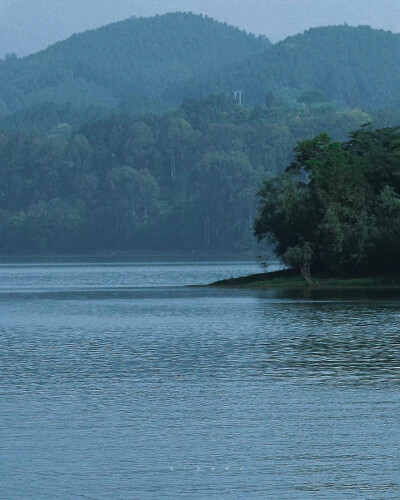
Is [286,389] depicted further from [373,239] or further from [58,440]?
[373,239]

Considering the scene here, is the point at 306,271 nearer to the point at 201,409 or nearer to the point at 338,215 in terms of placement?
the point at 338,215

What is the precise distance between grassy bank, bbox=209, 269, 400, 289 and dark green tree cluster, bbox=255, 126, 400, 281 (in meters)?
1.02

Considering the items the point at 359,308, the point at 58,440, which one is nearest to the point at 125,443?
the point at 58,440

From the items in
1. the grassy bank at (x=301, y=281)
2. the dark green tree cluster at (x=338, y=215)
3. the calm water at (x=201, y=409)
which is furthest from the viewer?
the grassy bank at (x=301, y=281)

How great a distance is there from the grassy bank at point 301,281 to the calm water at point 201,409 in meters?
36.8

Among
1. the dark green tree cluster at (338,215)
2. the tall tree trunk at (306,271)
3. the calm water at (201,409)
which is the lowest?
the calm water at (201,409)

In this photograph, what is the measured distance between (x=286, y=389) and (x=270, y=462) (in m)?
10.5

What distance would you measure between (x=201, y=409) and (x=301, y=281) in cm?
7246

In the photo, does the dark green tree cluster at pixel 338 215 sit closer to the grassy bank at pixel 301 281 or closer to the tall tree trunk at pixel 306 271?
the tall tree trunk at pixel 306 271

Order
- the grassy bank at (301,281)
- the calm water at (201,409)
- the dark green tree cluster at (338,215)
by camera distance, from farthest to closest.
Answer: the grassy bank at (301,281), the dark green tree cluster at (338,215), the calm water at (201,409)

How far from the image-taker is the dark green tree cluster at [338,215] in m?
93.8

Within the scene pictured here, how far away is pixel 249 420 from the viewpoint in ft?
85.1

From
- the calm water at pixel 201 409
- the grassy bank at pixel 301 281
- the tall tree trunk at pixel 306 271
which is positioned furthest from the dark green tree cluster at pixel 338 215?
the calm water at pixel 201 409

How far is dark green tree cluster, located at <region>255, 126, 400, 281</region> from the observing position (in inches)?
3693
